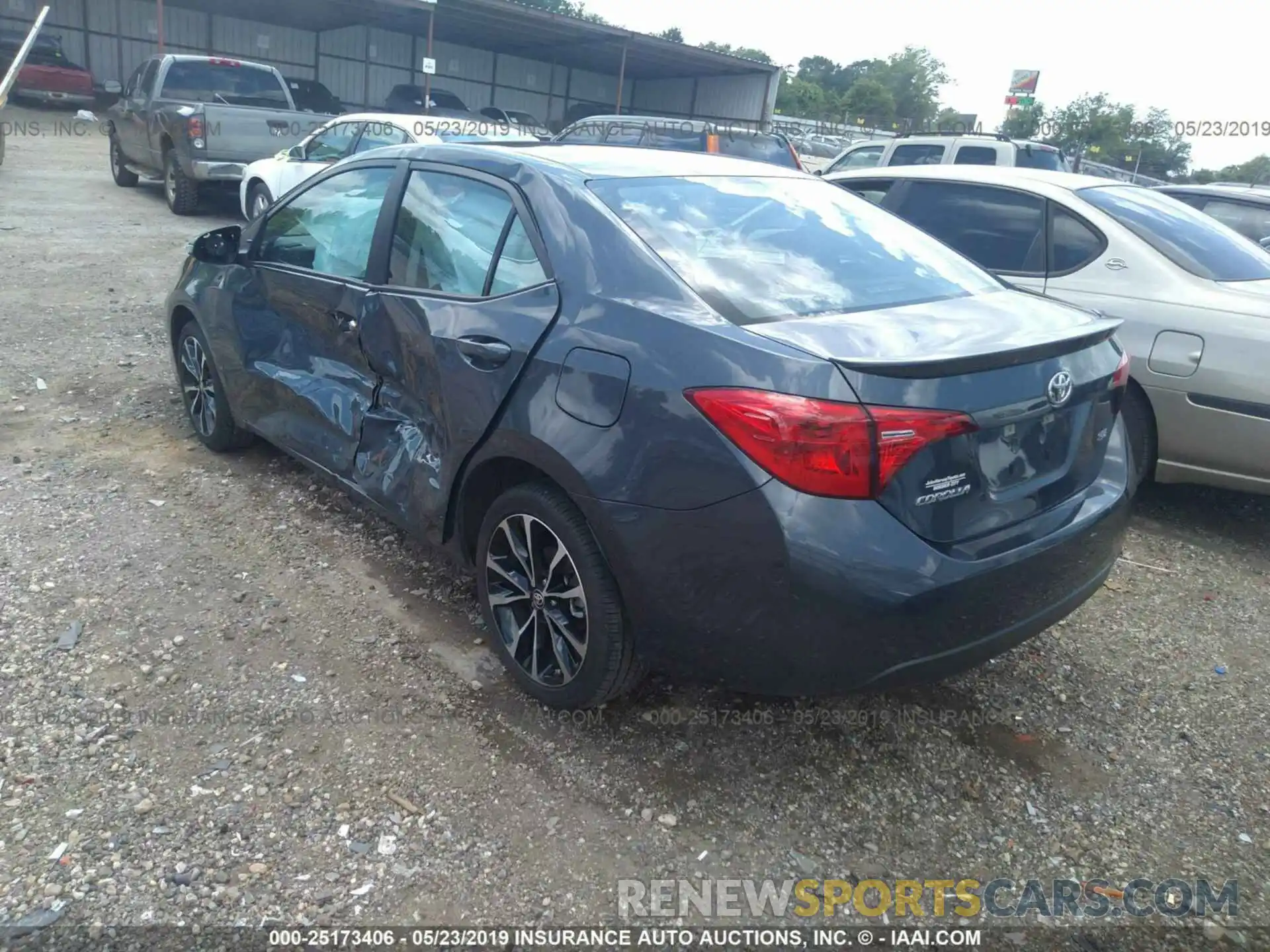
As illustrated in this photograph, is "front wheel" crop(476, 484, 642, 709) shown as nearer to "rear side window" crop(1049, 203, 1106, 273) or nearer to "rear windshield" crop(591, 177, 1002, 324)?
"rear windshield" crop(591, 177, 1002, 324)

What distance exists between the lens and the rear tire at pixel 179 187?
12109 mm

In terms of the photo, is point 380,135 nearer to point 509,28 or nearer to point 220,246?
point 220,246

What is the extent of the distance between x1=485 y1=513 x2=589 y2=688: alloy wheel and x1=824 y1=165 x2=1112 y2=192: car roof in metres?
3.27

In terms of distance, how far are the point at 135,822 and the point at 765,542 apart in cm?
179

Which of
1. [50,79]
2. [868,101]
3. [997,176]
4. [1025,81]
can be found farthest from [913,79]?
[997,176]

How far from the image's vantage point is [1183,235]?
4.90m

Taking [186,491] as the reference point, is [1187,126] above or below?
above

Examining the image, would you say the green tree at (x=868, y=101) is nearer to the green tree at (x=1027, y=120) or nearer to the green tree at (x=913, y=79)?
the green tree at (x=913, y=79)

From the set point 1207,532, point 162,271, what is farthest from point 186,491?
point 162,271

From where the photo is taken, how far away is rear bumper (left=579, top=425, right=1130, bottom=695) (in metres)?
2.31

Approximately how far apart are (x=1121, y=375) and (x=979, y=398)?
0.89 m

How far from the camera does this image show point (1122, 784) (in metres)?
2.91

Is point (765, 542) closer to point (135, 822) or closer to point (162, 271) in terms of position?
point (135, 822)

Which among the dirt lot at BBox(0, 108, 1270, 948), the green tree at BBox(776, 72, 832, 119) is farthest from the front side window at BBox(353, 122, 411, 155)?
the green tree at BBox(776, 72, 832, 119)
